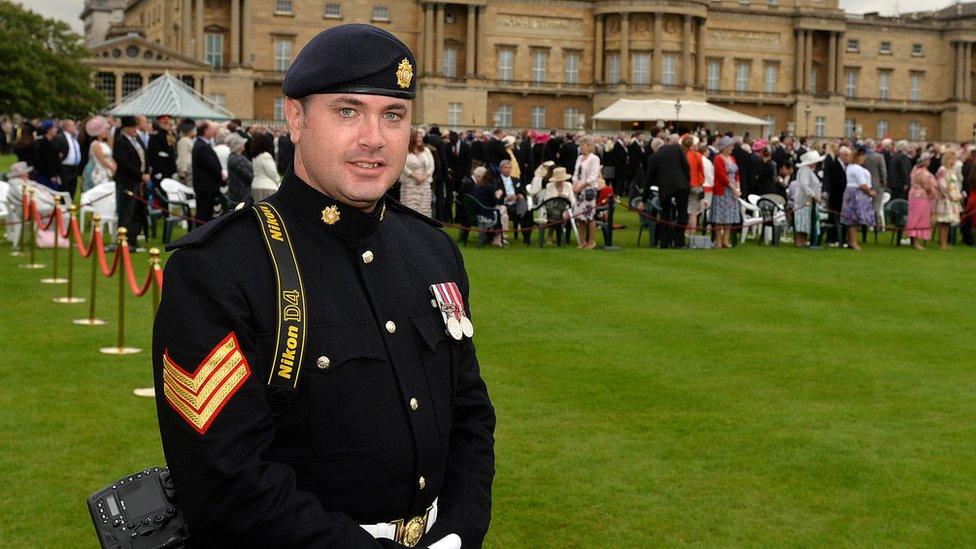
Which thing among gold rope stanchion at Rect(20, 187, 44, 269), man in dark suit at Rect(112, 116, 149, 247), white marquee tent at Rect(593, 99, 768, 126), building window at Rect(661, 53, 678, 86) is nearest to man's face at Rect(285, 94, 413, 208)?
gold rope stanchion at Rect(20, 187, 44, 269)

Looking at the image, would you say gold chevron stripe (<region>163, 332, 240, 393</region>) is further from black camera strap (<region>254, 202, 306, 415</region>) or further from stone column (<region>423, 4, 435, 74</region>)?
stone column (<region>423, 4, 435, 74</region>)

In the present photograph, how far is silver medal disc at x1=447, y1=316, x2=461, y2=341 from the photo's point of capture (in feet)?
10.0

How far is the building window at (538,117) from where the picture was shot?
83688mm

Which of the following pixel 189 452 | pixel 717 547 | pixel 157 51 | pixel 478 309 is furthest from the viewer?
pixel 157 51

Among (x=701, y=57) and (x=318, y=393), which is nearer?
(x=318, y=393)

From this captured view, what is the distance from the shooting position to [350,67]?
2.89 meters

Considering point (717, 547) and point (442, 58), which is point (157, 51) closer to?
point (442, 58)

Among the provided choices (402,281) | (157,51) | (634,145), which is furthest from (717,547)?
(157,51)

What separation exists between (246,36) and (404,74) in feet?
251

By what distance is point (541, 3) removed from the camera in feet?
270

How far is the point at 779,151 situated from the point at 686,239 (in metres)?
8.27

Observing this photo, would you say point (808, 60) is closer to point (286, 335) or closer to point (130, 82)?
point (130, 82)

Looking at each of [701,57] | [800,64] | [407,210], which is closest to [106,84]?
[701,57]

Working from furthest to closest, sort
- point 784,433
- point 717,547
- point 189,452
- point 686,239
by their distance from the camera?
1. point 686,239
2. point 784,433
3. point 717,547
4. point 189,452
